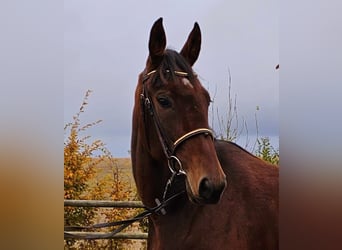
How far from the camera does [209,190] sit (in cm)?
98

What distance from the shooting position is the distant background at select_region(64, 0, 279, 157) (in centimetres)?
112

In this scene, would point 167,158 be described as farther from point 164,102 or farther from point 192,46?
point 192,46

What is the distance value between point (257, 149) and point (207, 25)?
0.36 metres

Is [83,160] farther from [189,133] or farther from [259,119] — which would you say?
[259,119]

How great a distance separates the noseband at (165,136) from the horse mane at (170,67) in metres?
0.01

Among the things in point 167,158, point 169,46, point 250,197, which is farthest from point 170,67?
point 250,197

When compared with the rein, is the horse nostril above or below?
above

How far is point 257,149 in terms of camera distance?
1200 millimetres

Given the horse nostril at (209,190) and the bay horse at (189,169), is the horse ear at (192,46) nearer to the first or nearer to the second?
the bay horse at (189,169)

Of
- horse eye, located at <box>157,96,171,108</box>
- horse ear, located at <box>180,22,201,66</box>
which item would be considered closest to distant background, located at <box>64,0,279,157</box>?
horse ear, located at <box>180,22,201,66</box>

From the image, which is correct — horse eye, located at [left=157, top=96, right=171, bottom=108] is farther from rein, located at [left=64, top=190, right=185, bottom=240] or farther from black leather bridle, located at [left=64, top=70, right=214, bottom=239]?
rein, located at [left=64, top=190, right=185, bottom=240]
